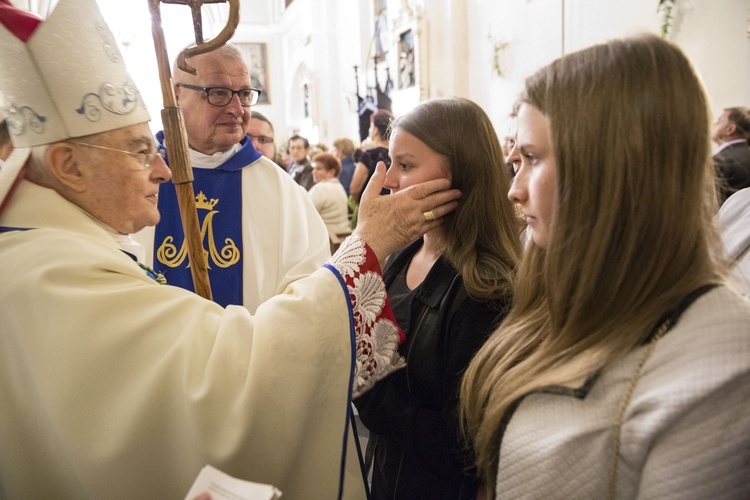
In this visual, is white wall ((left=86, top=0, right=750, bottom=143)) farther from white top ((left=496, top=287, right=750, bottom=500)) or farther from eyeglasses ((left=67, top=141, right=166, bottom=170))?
eyeglasses ((left=67, top=141, right=166, bottom=170))

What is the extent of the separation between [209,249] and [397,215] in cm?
110

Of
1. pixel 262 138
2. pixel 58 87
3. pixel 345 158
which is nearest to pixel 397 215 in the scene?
pixel 58 87

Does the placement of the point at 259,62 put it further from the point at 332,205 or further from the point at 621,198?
the point at 621,198

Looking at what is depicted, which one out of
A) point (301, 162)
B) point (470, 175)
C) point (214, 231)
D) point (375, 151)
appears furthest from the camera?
point (301, 162)

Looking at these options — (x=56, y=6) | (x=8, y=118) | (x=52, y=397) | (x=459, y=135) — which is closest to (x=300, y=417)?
(x=52, y=397)

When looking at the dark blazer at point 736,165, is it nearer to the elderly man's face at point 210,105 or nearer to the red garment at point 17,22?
the elderly man's face at point 210,105

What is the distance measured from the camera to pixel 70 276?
1.13 m

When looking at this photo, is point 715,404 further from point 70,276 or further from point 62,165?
point 62,165

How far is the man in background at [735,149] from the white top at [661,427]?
140 inches

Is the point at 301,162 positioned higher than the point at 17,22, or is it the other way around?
the point at 17,22

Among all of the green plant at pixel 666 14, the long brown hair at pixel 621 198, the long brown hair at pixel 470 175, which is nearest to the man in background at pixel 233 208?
the long brown hair at pixel 470 175

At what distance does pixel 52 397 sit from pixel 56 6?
93cm

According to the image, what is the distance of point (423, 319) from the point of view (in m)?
1.44

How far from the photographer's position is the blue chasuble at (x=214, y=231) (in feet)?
7.02
